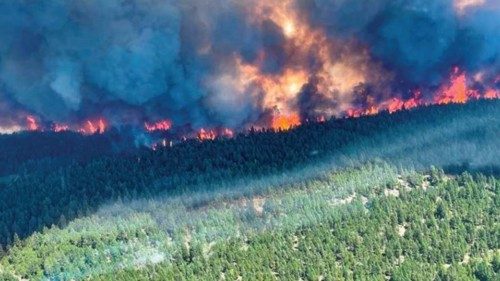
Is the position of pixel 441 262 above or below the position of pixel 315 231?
below

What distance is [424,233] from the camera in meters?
178

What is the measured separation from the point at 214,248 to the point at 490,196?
60.6 meters

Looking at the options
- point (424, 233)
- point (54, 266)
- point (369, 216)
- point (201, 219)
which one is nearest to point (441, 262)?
point (424, 233)

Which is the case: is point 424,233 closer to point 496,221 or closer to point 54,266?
point 496,221

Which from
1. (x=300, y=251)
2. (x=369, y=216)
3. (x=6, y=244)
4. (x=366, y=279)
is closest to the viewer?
(x=366, y=279)

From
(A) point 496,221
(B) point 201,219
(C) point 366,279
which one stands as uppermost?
(B) point 201,219

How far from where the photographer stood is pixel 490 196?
643ft

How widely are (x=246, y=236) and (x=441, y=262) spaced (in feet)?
129

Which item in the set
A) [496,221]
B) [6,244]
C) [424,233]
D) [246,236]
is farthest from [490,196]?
[6,244]

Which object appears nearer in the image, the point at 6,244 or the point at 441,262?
the point at 441,262

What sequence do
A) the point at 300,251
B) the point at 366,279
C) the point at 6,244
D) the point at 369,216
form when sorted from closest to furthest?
the point at 366,279 → the point at 300,251 → the point at 369,216 → the point at 6,244

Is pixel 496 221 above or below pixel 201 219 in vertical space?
below

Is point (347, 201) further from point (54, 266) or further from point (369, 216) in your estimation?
point (54, 266)

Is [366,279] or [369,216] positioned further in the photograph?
[369,216]
